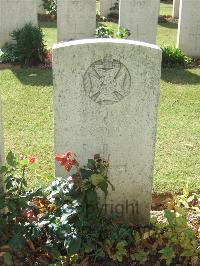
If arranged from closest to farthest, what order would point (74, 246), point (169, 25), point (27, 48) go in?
point (74, 246) → point (27, 48) → point (169, 25)

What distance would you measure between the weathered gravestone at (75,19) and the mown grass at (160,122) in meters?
1.42

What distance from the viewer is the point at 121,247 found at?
3.69 metres

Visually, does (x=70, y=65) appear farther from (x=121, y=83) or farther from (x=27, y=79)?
(x=27, y=79)

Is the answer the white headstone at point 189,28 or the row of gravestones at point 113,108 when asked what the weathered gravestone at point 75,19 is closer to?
the white headstone at point 189,28

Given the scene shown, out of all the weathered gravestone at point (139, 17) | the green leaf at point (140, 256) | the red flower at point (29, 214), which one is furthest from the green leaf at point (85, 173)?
the weathered gravestone at point (139, 17)

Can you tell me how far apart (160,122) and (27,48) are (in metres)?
4.07

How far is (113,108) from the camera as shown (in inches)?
147

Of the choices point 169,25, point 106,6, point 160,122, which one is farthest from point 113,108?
point 106,6

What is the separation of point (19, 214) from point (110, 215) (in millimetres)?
981

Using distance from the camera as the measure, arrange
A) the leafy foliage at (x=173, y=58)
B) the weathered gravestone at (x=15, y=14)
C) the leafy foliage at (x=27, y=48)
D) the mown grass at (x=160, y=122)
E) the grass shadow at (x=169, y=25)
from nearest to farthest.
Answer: the mown grass at (x=160, y=122) < the leafy foliage at (x=27, y=48) < the leafy foliage at (x=173, y=58) < the weathered gravestone at (x=15, y=14) < the grass shadow at (x=169, y=25)

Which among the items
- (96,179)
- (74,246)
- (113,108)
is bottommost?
(74,246)

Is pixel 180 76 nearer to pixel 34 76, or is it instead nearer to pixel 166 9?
pixel 34 76

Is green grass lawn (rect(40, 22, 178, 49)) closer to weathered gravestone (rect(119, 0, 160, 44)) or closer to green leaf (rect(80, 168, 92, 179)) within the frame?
weathered gravestone (rect(119, 0, 160, 44))

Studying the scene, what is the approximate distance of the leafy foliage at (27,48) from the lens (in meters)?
9.55
